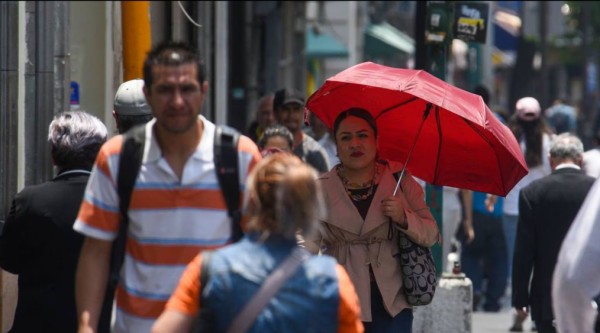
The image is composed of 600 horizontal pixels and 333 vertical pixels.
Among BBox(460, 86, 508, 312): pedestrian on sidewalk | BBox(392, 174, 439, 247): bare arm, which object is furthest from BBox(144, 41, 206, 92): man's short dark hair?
BBox(460, 86, 508, 312): pedestrian on sidewalk

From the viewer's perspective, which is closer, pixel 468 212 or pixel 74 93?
pixel 74 93

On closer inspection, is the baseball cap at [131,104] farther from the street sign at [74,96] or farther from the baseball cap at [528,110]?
the baseball cap at [528,110]

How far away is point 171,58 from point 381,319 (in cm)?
226

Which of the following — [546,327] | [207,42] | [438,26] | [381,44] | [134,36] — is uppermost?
[438,26]

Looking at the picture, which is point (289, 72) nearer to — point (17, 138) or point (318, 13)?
point (318, 13)

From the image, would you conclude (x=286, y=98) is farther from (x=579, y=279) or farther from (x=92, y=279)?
(x=579, y=279)

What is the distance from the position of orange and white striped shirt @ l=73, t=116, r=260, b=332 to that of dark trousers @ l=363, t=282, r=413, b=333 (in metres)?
1.87

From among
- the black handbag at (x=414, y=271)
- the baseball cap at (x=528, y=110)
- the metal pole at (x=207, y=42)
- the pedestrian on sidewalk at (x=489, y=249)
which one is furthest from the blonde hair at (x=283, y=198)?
the metal pole at (x=207, y=42)

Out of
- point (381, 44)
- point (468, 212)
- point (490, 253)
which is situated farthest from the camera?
point (381, 44)

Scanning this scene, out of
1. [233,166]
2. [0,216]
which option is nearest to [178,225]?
[233,166]

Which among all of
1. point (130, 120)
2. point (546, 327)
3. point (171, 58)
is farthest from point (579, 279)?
point (546, 327)

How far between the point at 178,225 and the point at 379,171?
212 cm

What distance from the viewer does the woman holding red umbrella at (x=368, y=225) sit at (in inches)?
231

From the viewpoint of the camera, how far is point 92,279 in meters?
4.22
